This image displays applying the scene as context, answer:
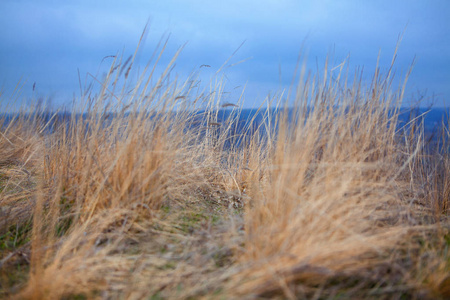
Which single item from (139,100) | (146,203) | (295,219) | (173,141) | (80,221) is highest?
(139,100)

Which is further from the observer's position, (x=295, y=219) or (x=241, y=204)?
(x=241, y=204)

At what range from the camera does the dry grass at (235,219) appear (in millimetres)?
1364

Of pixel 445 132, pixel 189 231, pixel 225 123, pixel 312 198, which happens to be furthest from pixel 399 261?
pixel 225 123

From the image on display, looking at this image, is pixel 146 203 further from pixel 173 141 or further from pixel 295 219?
pixel 295 219

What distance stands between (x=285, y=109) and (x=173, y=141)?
783mm

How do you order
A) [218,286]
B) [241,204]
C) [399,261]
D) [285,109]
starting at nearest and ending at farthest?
[218,286] < [399,261] < [285,109] < [241,204]

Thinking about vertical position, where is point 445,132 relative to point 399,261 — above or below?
above

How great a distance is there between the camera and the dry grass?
136 centimetres

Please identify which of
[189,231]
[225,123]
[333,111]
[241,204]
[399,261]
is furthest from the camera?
[225,123]

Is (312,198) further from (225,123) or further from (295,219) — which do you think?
(225,123)

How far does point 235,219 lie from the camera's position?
1.95 metres

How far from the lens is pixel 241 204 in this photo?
2.70 m

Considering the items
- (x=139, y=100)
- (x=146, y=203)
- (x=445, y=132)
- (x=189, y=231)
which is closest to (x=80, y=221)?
(x=146, y=203)

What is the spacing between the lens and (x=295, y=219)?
1458 millimetres
